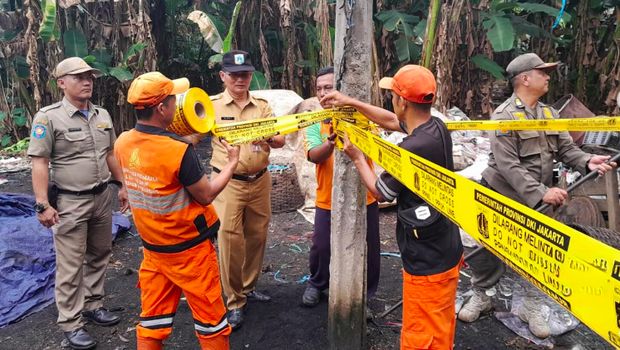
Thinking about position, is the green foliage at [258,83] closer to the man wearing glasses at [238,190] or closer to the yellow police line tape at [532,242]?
the man wearing glasses at [238,190]

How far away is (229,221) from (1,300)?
2.37 metres

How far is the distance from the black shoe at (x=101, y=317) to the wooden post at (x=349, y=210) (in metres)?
1.87

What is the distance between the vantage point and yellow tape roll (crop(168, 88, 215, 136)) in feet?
8.55

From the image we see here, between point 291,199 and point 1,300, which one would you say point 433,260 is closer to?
point 1,300

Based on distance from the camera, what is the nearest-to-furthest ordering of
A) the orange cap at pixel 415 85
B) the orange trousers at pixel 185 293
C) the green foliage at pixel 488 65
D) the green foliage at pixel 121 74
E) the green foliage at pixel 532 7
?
1. the orange cap at pixel 415 85
2. the orange trousers at pixel 185 293
3. the green foliage at pixel 532 7
4. the green foliage at pixel 488 65
5. the green foliage at pixel 121 74

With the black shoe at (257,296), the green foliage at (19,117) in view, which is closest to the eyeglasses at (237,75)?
the black shoe at (257,296)

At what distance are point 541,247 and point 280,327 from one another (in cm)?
257

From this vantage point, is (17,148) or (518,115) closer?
(518,115)

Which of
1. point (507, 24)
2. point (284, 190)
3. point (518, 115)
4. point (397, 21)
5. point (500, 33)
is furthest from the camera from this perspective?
point (397, 21)

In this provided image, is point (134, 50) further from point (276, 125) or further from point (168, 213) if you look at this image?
point (168, 213)

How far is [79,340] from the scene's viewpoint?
10.9 ft

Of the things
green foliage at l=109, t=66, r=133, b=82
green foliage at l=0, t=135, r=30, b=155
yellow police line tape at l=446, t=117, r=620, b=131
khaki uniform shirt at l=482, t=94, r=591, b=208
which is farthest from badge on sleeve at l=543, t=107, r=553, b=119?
green foliage at l=0, t=135, r=30, b=155

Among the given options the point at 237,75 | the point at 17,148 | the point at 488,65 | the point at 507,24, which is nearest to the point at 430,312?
the point at 237,75

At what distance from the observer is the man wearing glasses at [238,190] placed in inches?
139
